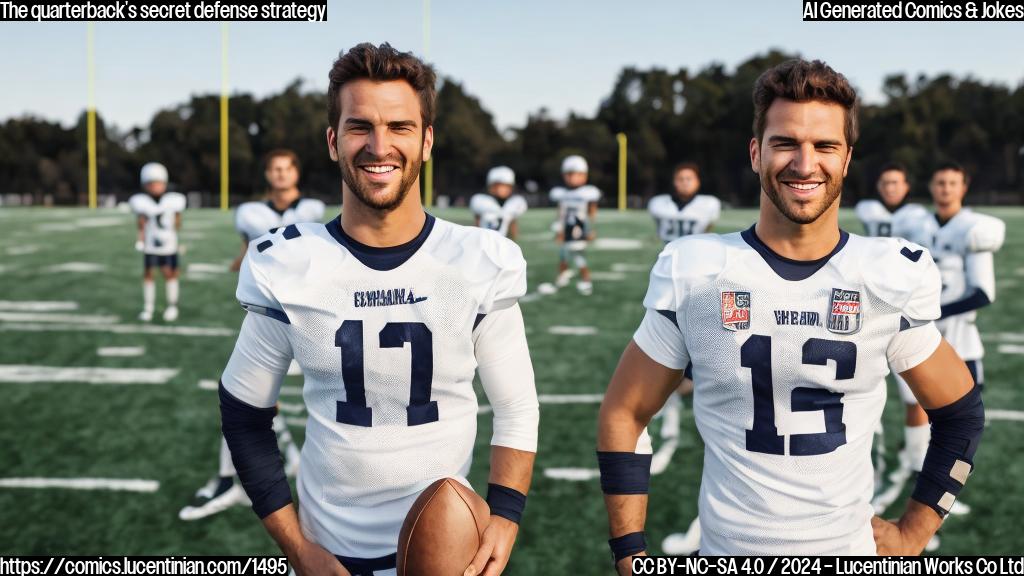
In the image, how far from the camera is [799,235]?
86.7 inches

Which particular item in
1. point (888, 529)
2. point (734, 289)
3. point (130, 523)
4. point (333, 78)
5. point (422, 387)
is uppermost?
point (333, 78)

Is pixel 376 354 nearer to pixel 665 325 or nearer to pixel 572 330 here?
pixel 665 325

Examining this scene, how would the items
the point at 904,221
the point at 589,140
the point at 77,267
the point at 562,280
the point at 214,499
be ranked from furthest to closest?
the point at 589,140, the point at 77,267, the point at 562,280, the point at 904,221, the point at 214,499

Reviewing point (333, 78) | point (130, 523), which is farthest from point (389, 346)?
point (130, 523)

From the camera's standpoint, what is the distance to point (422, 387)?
83.9 inches

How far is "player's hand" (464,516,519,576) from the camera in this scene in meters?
1.94

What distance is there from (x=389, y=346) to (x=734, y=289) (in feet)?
2.70

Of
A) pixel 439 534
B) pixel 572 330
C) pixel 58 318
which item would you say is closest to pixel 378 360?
pixel 439 534

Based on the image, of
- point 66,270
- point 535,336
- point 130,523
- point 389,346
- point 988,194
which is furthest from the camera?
point 988,194

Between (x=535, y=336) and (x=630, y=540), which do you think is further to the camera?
(x=535, y=336)

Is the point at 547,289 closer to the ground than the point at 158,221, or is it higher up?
closer to the ground

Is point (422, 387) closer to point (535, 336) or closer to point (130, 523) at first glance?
point (130, 523)

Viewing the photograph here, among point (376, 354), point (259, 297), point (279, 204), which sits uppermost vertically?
point (279, 204)

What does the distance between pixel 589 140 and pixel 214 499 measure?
4906 centimetres
